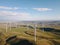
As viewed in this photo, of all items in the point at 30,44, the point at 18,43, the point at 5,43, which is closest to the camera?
the point at 30,44

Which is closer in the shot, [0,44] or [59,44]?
[59,44]

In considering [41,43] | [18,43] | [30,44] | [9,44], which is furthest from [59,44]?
[9,44]

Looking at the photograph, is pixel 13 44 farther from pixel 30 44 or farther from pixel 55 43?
pixel 55 43

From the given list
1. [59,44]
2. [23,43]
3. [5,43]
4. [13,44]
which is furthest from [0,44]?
[59,44]

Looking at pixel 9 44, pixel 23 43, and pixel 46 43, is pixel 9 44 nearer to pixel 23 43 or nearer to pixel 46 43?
pixel 23 43

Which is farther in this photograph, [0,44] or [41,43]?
[0,44]

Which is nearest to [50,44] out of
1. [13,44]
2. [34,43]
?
[34,43]

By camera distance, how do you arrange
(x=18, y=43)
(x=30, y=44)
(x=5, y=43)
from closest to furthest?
(x=30, y=44) < (x=18, y=43) < (x=5, y=43)
